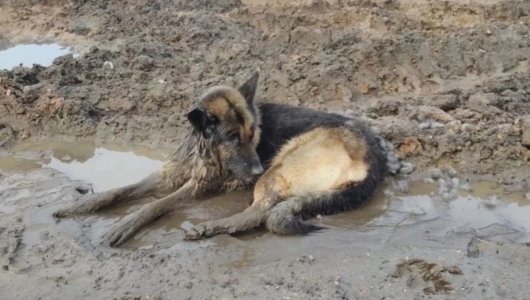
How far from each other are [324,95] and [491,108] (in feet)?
6.15

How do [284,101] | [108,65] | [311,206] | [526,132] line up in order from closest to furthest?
[311,206], [526,132], [284,101], [108,65]

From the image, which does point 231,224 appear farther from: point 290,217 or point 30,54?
point 30,54

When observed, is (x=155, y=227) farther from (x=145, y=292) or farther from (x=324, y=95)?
(x=324, y=95)

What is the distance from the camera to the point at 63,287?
443 centimetres

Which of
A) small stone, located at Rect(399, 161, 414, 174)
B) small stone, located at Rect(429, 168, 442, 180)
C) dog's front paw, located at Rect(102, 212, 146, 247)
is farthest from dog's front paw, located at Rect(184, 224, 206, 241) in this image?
small stone, located at Rect(429, 168, 442, 180)

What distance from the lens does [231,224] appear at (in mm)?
5113

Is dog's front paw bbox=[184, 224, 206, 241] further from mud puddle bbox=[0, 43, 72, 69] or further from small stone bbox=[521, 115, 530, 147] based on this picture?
mud puddle bbox=[0, 43, 72, 69]

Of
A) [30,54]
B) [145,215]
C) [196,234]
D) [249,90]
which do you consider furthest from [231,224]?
[30,54]

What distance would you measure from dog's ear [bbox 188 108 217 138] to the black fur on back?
0.51 meters

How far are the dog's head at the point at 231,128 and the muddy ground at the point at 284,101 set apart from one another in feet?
2.40

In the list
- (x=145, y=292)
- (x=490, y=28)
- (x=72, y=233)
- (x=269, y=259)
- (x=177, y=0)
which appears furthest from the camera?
(x=177, y=0)

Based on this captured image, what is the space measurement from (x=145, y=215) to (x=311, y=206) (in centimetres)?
137

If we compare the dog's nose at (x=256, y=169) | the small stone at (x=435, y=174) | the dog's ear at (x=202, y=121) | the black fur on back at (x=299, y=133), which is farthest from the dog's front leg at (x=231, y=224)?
the small stone at (x=435, y=174)

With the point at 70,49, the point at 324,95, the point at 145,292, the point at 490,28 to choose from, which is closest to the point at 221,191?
the point at 145,292
